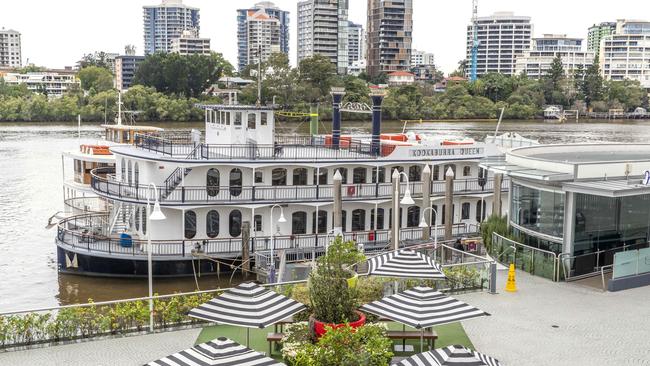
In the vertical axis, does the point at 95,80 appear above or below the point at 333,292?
above

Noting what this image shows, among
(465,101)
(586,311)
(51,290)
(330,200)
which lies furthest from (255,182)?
(465,101)

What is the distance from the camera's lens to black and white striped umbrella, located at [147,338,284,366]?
13.3m

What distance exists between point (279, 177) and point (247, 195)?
178cm

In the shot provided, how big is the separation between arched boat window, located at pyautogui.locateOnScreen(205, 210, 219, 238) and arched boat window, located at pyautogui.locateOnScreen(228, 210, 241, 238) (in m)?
Answer: 0.55

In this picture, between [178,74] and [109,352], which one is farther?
[178,74]

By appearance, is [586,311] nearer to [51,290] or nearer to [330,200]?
[330,200]

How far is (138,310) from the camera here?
18328 millimetres

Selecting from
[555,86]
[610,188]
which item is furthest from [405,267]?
[555,86]

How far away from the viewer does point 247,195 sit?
31.8 m

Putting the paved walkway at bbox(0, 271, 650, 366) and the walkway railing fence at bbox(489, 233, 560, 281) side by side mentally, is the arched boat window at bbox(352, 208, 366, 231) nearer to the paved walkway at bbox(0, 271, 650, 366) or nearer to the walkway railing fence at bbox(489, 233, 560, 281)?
the walkway railing fence at bbox(489, 233, 560, 281)

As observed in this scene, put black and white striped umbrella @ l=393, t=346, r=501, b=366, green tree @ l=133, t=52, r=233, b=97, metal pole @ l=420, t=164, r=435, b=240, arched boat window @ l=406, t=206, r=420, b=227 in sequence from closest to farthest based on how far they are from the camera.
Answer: black and white striped umbrella @ l=393, t=346, r=501, b=366 < metal pole @ l=420, t=164, r=435, b=240 < arched boat window @ l=406, t=206, r=420, b=227 < green tree @ l=133, t=52, r=233, b=97

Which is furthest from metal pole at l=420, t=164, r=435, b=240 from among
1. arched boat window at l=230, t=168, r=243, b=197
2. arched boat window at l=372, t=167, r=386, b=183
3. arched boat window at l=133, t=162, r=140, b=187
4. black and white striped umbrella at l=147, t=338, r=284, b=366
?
black and white striped umbrella at l=147, t=338, r=284, b=366

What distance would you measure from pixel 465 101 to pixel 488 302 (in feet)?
350

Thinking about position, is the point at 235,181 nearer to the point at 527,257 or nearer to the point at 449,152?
the point at 449,152
